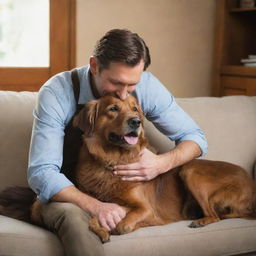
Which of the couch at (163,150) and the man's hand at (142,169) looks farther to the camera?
the man's hand at (142,169)

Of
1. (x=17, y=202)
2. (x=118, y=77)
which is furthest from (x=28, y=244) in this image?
(x=118, y=77)

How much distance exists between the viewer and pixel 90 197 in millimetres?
1881

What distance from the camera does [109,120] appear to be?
6.55 feet

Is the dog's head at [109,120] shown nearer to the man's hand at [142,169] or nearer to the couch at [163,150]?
the man's hand at [142,169]

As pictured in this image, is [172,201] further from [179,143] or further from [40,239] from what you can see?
[40,239]

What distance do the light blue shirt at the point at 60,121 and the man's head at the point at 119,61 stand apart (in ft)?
0.47

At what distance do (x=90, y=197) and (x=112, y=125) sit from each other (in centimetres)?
31

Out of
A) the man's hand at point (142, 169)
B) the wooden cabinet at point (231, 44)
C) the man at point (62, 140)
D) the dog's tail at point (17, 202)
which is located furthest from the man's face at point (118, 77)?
the wooden cabinet at point (231, 44)

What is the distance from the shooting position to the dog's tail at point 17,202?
2039 mm

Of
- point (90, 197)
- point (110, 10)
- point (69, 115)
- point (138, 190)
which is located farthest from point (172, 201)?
point (110, 10)

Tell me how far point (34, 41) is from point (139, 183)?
2.04m

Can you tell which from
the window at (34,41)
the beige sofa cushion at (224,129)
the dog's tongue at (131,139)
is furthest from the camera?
the window at (34,41)

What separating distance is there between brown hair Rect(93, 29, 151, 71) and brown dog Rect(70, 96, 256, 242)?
0.18 m

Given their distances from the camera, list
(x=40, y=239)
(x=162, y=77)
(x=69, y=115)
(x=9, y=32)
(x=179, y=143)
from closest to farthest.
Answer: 1. (x=40, y=239)
2. (x=69, y=115)
3. (x=179, y=143)
4. (x=9, y=32)
5. (x=162, y=77)
